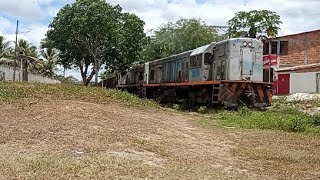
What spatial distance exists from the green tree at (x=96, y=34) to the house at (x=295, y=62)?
12472 mm

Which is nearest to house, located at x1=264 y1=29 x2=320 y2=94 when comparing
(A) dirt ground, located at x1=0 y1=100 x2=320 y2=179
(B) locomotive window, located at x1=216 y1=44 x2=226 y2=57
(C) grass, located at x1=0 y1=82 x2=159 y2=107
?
(B) locomotive window, located at x1=216 y1=44 x2=226 y2=57

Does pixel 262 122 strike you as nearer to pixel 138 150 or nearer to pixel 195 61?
pixel 138 150

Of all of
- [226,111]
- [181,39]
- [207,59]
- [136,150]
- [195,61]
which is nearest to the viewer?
[136,150]

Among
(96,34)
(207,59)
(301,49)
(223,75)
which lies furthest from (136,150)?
(96,34)

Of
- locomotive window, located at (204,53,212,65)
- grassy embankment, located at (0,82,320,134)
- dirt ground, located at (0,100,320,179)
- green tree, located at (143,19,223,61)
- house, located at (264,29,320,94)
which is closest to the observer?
dirt ground, located at (0,100,320,179)

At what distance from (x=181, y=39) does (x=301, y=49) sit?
16057mm

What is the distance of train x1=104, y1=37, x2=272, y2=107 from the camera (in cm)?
1944

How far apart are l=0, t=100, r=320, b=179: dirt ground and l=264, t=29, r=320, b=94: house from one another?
18.3 metres

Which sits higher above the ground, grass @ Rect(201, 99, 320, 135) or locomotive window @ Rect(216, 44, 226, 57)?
locomotive window @ Rect(216, 44, 226, 57)

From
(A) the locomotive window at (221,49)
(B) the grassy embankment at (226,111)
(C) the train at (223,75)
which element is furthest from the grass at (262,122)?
(A) the locomotive window at (221,49)

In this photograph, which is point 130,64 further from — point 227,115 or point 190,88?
point 227,115

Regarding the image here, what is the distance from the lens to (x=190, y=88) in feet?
76.2

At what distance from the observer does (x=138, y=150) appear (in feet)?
27.3

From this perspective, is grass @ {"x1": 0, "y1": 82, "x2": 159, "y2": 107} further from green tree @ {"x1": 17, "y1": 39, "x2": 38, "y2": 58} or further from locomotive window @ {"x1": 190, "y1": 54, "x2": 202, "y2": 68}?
green tree @ {"x1": 17, "y1": 39, "x2": 38, "y2": 58}
